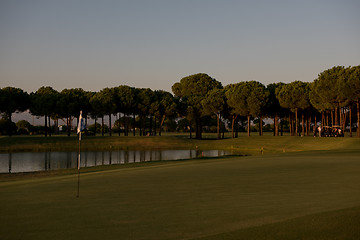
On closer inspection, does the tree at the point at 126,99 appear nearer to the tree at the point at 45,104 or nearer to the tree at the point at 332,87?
the tree at the point at 45,104

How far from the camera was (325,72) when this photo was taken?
2729 inches

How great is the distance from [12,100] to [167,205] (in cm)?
8311

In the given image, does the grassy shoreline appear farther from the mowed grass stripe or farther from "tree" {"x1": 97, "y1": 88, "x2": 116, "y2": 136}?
the mowed grass stripe

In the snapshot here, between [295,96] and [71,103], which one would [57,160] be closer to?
[71,103]

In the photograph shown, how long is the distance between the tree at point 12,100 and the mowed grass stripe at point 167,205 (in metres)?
74.8

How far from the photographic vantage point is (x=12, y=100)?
83.6 meters

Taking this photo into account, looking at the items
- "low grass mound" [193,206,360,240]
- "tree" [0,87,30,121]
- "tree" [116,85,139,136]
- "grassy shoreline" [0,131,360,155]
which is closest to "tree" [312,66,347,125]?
"grassy shoreline" [0,131,360,155]

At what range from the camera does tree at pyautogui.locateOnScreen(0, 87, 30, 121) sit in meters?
81.9

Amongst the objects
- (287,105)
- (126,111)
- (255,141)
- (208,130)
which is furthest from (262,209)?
(208,130)

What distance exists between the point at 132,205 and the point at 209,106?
79291mm

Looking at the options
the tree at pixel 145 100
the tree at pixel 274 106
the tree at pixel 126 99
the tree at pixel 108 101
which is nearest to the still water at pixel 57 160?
the tree at pixel 108 101

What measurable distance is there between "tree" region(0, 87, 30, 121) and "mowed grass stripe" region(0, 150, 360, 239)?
7484 cm

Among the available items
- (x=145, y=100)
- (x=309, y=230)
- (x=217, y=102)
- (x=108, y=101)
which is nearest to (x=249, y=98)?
(x=217, y=102)

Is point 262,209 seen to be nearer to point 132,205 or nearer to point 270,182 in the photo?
point 132,205
